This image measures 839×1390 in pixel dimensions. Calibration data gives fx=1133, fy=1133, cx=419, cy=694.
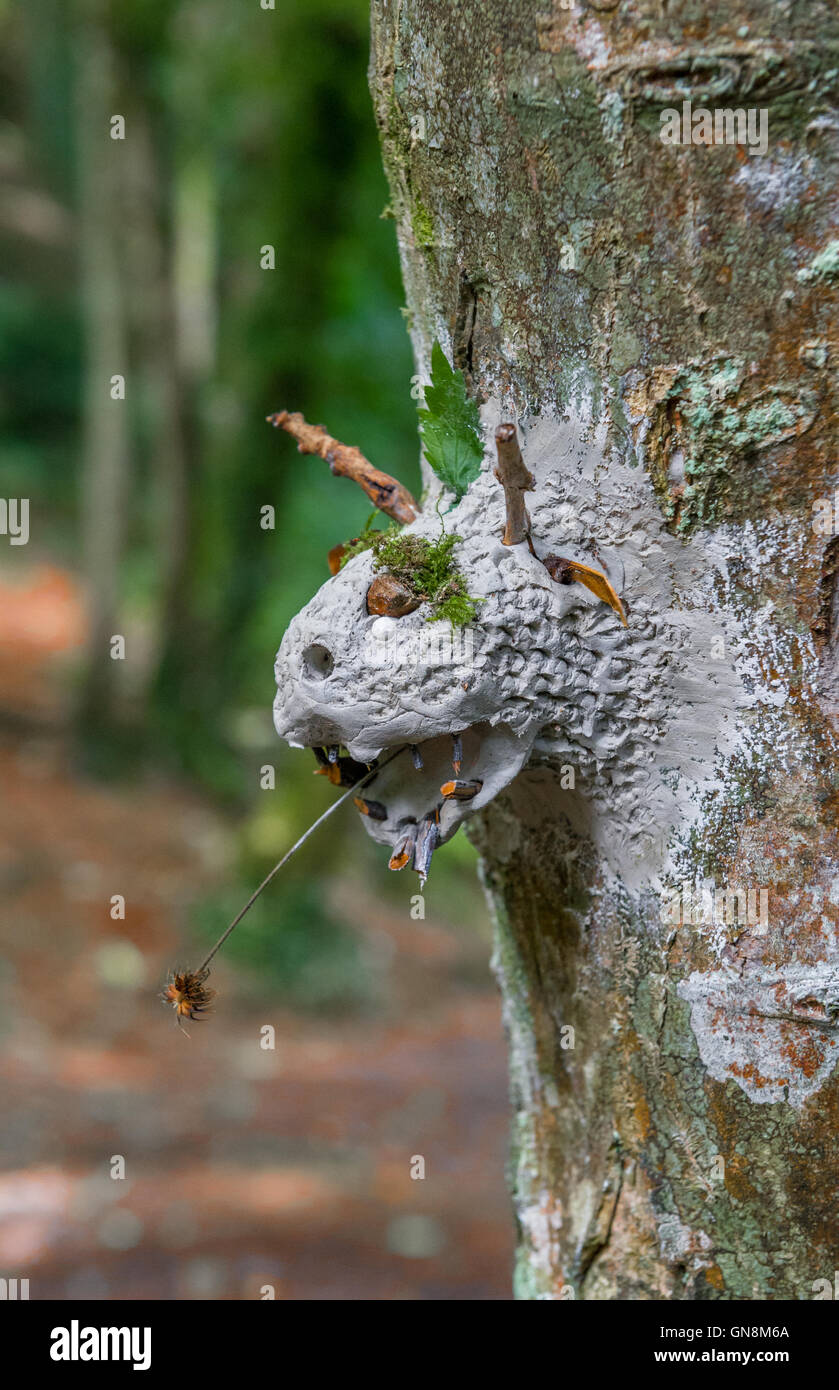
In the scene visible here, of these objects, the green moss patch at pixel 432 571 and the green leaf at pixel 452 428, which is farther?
the green leaf at pixel 452 428

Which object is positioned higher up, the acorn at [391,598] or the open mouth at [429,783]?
the acorn at [391,598]

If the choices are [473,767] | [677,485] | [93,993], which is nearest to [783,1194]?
[473,767]

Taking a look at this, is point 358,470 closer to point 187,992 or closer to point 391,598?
point 391,598

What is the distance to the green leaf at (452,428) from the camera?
1.53 m

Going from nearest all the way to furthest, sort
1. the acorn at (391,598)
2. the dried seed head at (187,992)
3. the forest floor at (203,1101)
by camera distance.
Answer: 1. the acorn at (391,598)
2. the dried seed head at (187,992)
3. the forest floor at (203,1101)

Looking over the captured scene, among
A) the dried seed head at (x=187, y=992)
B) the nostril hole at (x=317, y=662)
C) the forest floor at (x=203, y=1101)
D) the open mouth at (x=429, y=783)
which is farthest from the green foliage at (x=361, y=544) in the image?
the forest floor at (x=203, y=1101)

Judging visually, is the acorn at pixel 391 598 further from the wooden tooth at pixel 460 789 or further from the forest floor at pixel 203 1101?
the forest floor at pixel 203 1101

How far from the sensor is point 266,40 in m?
7.27

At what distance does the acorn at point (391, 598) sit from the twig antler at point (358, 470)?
0.64ft

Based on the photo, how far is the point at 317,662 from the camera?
1.51 m

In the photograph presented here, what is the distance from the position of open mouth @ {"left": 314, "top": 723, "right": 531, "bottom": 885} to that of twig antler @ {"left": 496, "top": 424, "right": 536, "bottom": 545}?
0.26m

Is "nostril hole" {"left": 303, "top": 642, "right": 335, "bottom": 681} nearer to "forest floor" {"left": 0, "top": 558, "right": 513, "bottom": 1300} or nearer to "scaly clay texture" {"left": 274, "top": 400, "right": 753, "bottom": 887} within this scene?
"scaly clay texture" {"left": 274, "top": 400, "right": 753, "bottom": 887}

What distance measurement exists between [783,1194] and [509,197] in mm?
1293

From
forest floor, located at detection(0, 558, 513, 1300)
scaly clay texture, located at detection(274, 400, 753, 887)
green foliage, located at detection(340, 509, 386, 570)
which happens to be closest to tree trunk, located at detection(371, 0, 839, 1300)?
scaly clay texture, located at detection(274, 400, 753, 887)
